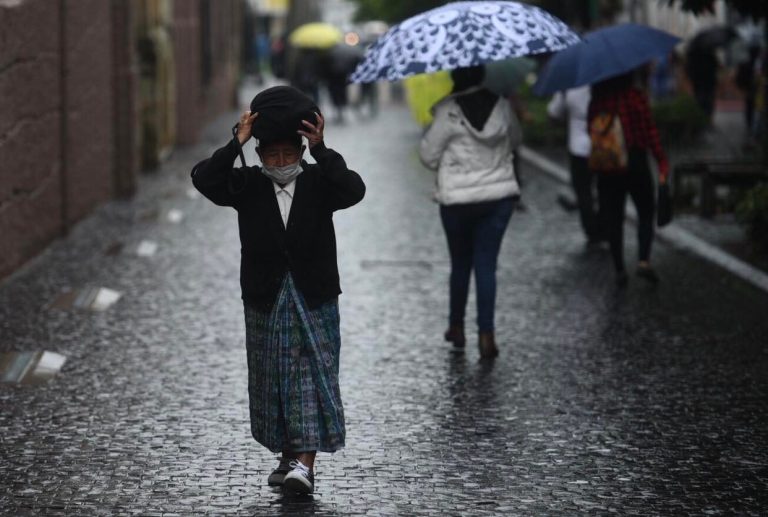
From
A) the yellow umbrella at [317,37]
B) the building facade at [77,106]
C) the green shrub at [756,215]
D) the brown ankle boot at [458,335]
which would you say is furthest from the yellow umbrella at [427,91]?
the yellow umbrella at [317,37]

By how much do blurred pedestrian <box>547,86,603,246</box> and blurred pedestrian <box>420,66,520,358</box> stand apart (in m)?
4.88

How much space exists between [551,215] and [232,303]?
6319mm

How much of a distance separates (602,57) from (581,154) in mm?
2906

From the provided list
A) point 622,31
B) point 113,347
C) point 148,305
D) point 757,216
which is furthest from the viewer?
point 757,216

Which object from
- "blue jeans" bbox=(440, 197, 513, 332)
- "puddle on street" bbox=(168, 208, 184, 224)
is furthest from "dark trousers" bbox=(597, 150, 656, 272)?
"puddle on street" bbox=(168, 208, 184, 224)

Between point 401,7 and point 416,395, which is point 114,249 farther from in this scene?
point 401,7

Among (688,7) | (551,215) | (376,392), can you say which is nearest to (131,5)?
(551,215)

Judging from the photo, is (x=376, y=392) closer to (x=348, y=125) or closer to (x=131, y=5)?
(x=131, y=5)

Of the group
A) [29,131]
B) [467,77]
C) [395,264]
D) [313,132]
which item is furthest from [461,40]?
[29,131]

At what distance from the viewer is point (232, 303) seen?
36.5 feet

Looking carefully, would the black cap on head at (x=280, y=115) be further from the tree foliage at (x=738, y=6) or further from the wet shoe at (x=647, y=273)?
the tree foliage at (x=738, y=6)

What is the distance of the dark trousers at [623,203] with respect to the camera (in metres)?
12.0

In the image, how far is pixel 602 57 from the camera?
37.7ft

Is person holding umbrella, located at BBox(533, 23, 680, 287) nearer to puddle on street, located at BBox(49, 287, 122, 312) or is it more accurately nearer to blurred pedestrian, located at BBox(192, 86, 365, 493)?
puddle on street, located at BBox(49, 287, 122, 312)
